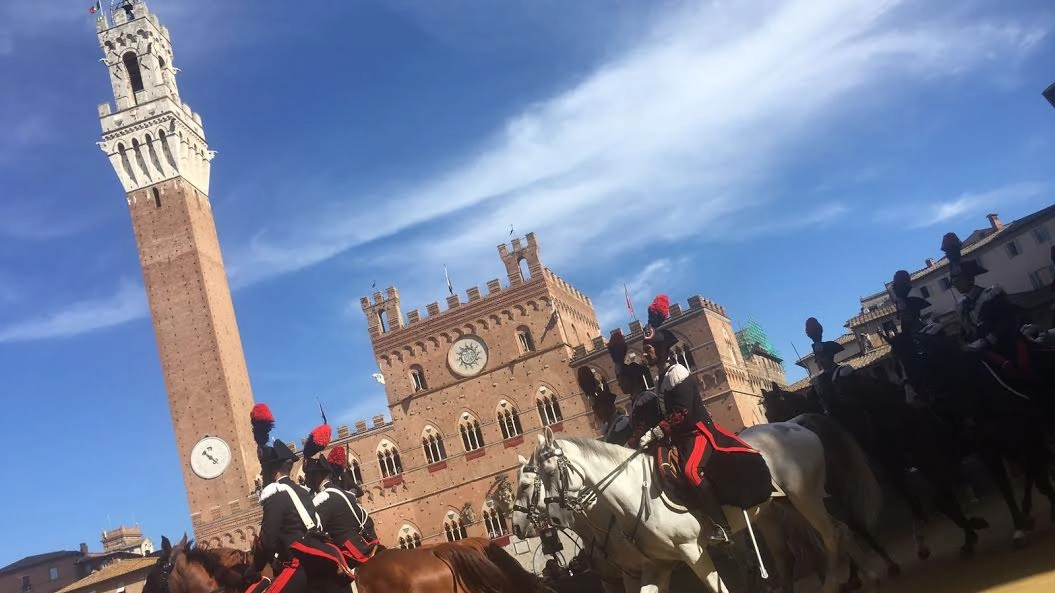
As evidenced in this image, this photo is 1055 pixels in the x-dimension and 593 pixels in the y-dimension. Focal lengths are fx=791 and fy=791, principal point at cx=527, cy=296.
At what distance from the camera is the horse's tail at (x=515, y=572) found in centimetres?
667

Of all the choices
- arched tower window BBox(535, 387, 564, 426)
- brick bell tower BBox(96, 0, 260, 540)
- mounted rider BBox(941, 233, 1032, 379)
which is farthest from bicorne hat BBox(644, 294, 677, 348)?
brick bell tower BBox(96, 0, 260, 540)

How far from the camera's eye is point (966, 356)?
728 cm

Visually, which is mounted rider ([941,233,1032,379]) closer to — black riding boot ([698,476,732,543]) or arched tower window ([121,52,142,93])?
black riding boot ([698,476,732,543])

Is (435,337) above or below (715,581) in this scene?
above

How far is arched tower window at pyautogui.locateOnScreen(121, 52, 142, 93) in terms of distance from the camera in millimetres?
38906

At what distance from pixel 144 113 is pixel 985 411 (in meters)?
38.9

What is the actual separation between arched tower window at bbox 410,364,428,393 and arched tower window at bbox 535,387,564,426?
18.2ft

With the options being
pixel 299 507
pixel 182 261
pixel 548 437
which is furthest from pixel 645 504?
pixel 182 261

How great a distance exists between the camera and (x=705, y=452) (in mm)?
6219

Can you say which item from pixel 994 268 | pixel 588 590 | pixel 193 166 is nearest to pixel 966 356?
pixel 588 590

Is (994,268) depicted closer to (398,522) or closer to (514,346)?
(514,346)

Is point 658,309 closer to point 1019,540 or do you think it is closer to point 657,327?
point 657,327

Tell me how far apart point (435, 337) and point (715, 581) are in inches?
1188

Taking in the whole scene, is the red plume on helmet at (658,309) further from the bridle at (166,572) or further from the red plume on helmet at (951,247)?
the bridle at (166,572)
